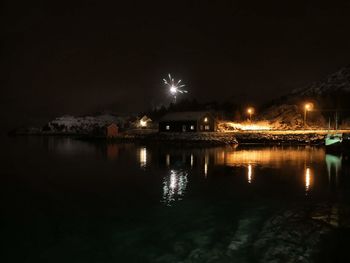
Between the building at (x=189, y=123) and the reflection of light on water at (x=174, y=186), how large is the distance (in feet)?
203

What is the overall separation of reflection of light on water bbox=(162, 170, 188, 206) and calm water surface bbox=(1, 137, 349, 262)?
64 millimetres

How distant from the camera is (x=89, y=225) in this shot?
52.3 feet

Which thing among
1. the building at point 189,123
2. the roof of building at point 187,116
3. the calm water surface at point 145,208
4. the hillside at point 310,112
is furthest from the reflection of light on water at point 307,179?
the hillside at point 310,112

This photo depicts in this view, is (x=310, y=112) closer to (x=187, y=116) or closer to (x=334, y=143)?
(x=187, y=116)

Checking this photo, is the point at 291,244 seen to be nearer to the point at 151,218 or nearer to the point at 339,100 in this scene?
the point at 151,218

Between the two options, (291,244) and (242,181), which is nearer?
(291,244)

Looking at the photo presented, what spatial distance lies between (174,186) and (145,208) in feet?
21.7

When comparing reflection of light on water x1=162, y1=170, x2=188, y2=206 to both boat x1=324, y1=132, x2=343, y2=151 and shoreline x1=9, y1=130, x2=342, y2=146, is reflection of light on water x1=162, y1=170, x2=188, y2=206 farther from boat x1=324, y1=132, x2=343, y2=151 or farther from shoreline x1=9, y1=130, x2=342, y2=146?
shoreline x1=9, y1=130, x2=342, y2=146

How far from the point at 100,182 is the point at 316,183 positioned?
17395 millimetres

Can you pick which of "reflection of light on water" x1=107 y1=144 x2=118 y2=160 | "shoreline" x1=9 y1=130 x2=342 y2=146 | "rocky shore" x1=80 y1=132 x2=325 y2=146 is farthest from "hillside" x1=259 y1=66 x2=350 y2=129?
"reflection of light on water" x1=107 y1=144 x2=118 y2=160

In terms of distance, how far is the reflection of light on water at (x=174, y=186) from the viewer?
21469 mm

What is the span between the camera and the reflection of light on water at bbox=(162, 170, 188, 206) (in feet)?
70.4

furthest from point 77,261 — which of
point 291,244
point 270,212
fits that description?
point 270,212

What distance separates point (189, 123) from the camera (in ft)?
313
